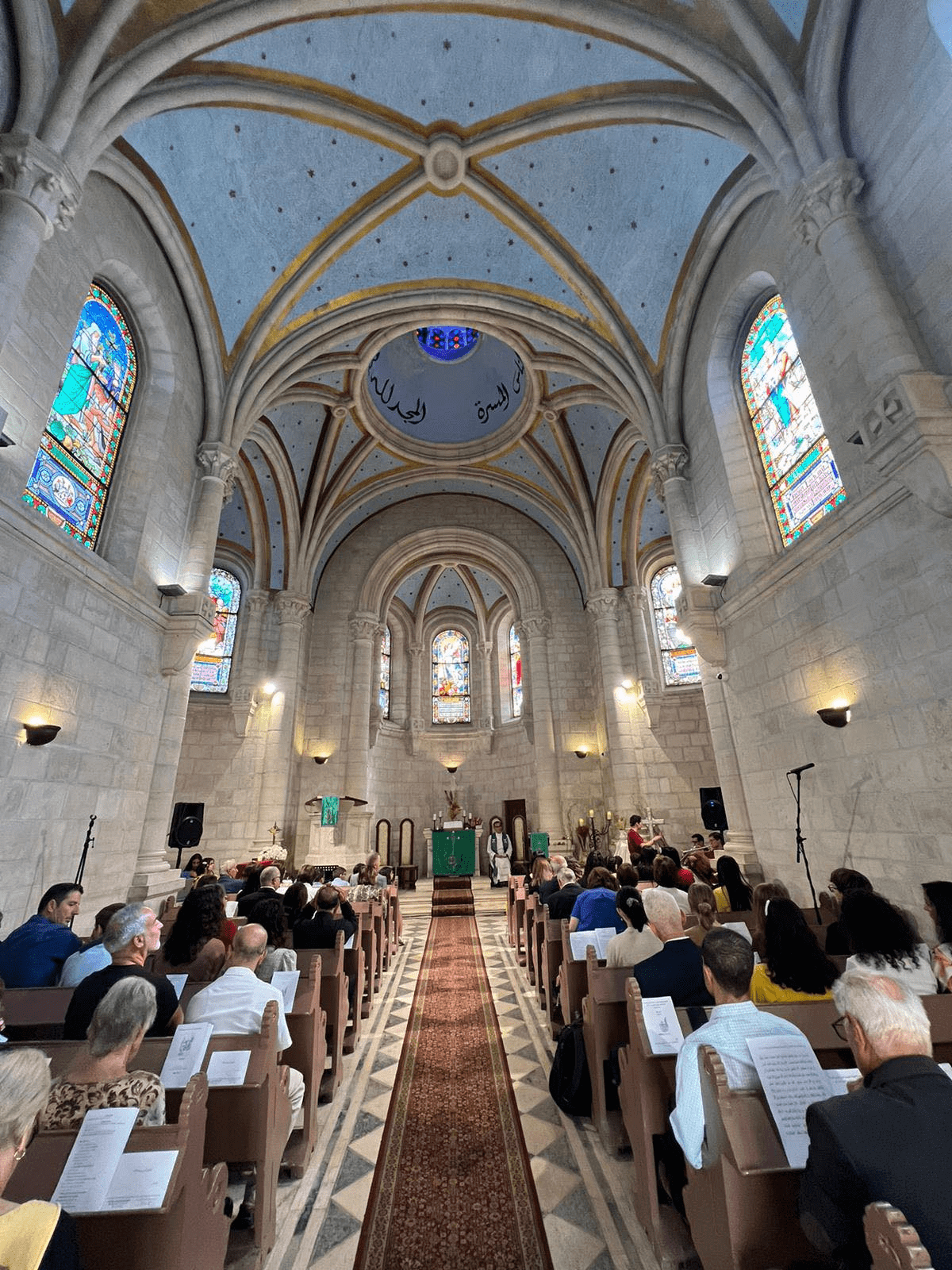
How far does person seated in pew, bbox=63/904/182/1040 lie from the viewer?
104 inches

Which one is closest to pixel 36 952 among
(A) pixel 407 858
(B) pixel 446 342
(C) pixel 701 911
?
(C) pixel 701 911

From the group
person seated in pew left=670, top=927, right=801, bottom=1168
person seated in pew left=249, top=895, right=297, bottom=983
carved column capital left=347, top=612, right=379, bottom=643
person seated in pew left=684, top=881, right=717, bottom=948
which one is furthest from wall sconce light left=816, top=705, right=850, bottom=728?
carved column capital left=347, top=612, right=379, bottom=643

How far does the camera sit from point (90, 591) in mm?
6371

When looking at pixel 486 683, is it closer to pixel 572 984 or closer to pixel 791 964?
pixel 572 984

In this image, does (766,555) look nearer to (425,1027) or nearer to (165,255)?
(425,1027)

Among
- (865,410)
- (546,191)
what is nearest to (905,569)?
(865,410)

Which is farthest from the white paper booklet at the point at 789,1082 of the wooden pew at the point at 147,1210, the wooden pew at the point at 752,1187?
the wooden pew at the point at 147,1210

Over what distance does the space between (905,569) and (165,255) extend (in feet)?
33.8

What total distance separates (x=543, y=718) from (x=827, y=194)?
12109mm

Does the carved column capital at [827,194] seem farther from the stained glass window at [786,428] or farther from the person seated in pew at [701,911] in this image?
the person seated in pew at [701,911]

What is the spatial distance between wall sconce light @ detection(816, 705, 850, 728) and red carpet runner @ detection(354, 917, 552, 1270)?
4345mm

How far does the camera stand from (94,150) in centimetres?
585

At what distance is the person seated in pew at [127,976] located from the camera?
2.63m

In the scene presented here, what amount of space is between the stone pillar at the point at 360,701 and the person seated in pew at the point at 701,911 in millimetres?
11115
